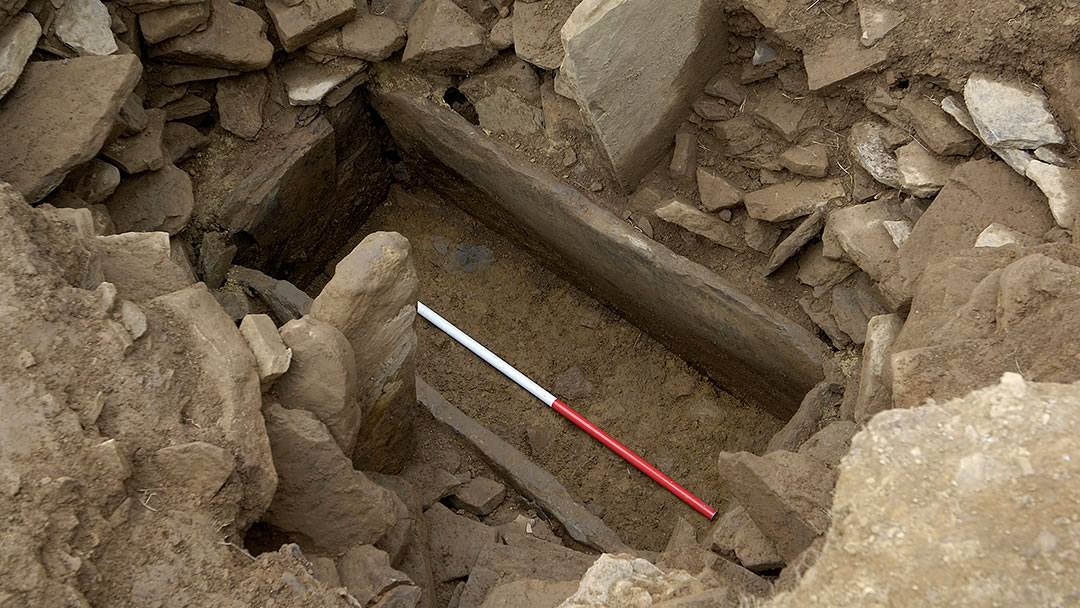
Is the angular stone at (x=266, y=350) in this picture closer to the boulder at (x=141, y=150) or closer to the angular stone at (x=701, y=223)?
the boulder at (x=141, y=150)

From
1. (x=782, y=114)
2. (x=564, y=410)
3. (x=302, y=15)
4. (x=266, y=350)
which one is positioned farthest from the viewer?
(x=564, y=410)

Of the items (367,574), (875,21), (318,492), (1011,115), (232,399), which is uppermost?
(875,21)

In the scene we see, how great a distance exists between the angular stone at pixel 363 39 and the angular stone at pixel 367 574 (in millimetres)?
2275

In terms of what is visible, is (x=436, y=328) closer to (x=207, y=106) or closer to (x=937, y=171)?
(x=207, y=106)

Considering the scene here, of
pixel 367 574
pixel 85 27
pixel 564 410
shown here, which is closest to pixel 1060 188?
pixel 564 410

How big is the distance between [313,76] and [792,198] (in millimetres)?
2128

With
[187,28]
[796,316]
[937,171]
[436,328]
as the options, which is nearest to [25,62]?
[187,28]

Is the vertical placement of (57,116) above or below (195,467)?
above

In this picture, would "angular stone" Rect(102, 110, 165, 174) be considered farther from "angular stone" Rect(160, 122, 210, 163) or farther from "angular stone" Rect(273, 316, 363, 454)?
"angular stone" Rect(273, 316, 363, 454)

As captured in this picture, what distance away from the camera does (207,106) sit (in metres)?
3.74

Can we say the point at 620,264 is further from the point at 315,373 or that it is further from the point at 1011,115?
the point at 315,373

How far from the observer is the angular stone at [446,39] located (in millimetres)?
3709

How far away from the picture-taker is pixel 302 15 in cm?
365

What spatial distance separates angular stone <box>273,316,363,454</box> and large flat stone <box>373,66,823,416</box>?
1517 millimetres
